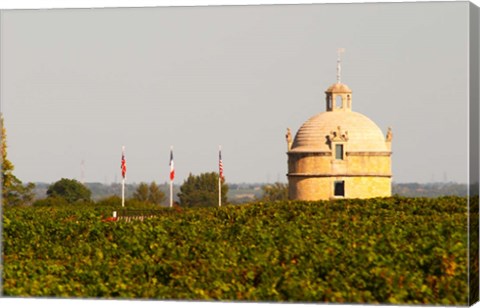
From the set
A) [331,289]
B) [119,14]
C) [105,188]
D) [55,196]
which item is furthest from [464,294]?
[55,196]

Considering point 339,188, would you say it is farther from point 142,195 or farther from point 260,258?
point 260,258

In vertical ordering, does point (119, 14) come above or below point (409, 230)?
above

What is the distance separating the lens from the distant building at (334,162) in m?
45.4

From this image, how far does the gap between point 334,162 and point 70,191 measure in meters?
21.3

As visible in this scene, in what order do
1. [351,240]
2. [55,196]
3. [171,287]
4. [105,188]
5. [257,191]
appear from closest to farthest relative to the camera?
[171,287] → [351,240] → [105,188] → [257,191] → [55,196]

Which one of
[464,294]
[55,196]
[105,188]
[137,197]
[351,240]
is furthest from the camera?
[137,197]

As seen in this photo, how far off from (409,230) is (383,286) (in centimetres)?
315

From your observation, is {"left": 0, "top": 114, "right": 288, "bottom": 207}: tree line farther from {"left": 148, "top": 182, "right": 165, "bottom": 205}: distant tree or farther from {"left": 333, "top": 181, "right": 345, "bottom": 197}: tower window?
{"left": 333, "top": 181, "right": 345, "bottom": 197}: tower window

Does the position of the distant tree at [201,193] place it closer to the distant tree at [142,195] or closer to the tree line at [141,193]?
the tree line at [141,193]

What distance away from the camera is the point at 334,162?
1871 inches

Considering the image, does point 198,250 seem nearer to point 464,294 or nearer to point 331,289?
point 331,289

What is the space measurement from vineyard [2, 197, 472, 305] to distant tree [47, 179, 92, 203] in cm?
225

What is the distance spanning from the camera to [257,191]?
26.5 meters

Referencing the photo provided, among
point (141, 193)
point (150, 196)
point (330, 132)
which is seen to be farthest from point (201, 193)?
point (330, 132)
